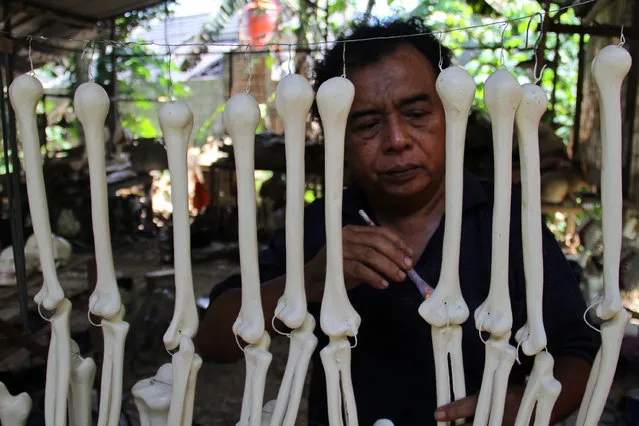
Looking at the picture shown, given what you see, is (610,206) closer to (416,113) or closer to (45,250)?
(416,113)

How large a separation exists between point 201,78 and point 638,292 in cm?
724

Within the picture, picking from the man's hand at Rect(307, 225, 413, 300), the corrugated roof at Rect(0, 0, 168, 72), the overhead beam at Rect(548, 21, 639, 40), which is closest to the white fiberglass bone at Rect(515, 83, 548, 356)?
the man's hand at Rect(307, 225, 413, 300)

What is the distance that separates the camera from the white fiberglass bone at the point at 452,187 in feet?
1.78

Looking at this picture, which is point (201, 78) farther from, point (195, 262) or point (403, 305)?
point (403, 305)

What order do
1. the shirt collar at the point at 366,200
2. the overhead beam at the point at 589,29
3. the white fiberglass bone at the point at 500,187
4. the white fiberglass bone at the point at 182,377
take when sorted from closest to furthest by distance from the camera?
the white fiberglass bone at the point at 500,187 < the white fiberglass bone at the point at 182,377 < the shirt collar at the point at 366,200 < the overhead beam at the point at 589,29

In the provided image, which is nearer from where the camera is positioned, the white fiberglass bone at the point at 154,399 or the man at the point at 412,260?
the white fiberglass bone at the point at 154,399

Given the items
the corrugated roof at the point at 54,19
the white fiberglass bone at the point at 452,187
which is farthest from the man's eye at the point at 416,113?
the corrugated roof at the point at 54,19

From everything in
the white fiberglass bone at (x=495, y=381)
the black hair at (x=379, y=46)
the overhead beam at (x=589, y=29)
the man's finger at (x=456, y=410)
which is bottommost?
the man's finger at (x=456, y=410)

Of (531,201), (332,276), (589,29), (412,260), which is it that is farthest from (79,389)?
(589,29)

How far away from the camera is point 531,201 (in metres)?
0.56

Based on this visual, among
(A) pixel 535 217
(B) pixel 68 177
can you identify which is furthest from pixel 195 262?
(A) pixel 535 217

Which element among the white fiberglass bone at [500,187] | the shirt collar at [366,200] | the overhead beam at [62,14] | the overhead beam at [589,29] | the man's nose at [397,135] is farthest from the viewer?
the overhead beam at [62,14]

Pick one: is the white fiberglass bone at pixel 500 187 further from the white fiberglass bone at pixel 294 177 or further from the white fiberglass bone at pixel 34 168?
the white fiberglass bone at pixel 34 168

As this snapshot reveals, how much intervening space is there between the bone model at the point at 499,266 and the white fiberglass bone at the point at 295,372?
0.61ft
